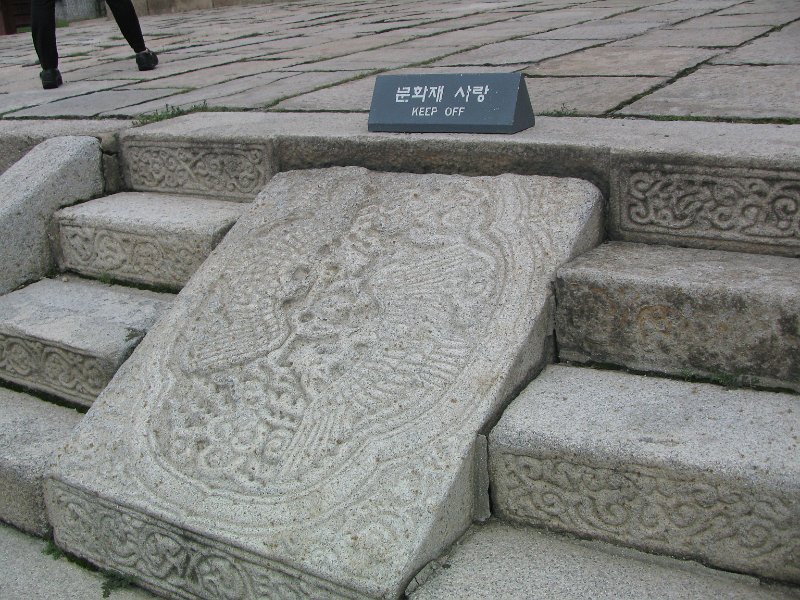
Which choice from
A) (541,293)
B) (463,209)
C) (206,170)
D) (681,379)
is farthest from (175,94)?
(681,379)

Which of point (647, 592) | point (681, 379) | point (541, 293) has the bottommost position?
point (647, 592)

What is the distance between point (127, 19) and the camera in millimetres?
4141

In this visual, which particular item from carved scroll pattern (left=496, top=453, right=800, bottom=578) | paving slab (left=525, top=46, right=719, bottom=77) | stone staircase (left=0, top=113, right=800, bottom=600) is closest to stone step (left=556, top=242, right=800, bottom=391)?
stone staircase (left=0, top=113, right=800, bottom=600)

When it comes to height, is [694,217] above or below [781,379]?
above

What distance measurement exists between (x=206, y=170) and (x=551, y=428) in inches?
55.6

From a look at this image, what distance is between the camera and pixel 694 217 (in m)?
1.83

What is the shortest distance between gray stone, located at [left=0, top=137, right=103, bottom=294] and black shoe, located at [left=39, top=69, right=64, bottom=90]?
4.23 ft

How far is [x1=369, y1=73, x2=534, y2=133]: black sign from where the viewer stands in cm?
209

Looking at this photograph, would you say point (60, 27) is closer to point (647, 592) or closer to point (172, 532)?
point (172, 532)

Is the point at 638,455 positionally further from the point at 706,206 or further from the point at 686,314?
the point at 706,206

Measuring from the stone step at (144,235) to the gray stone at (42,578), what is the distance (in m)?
0.80

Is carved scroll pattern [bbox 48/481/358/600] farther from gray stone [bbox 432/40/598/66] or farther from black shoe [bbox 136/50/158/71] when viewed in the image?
black shoe [bbox 136/50/158/71]

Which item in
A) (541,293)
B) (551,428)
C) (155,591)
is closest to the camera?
(551,428)

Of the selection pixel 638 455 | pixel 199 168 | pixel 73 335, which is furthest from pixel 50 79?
pixel 638 455
